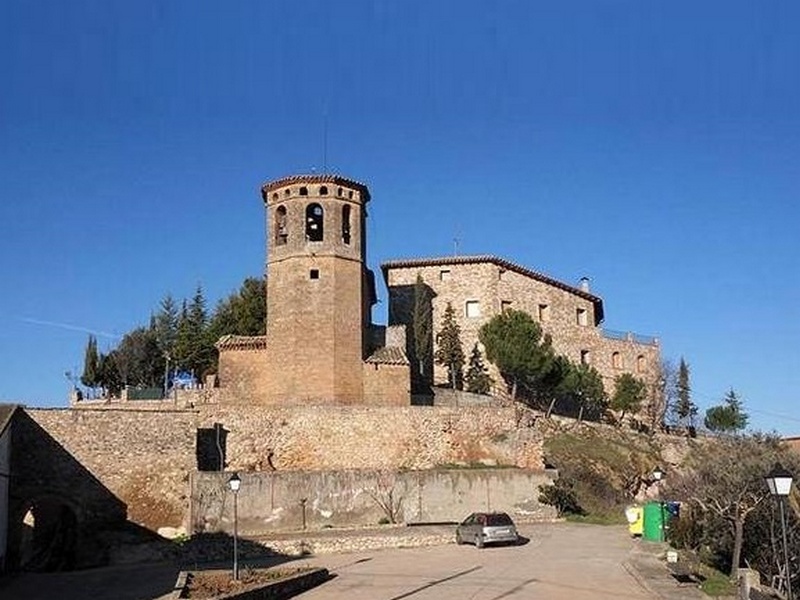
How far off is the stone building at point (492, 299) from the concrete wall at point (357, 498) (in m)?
16.2

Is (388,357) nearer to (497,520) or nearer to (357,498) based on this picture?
(357,498)

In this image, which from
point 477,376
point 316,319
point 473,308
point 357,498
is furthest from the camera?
point 473,308

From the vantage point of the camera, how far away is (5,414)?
29.0 m

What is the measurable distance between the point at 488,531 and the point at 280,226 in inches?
735

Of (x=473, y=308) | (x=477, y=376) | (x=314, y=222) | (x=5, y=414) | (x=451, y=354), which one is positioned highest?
(x=314, y=222)

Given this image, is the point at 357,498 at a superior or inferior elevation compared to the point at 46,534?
superior

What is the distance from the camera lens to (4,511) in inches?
1132

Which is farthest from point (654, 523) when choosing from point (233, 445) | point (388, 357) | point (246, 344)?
point (246, 344)

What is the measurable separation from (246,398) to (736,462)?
20.7 metres

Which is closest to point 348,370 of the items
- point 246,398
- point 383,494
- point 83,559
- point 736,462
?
point 246,398

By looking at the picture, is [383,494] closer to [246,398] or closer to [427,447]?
[427,447]

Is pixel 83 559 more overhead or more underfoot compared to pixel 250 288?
more underfoot

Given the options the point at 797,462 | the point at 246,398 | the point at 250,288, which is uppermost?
the point at 250,288

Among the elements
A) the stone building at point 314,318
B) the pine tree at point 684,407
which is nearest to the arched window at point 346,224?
the stone building at point 314,318
